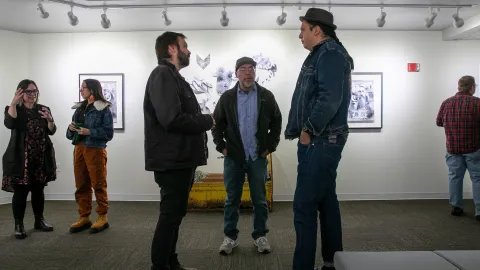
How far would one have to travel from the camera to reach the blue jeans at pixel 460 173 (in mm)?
4766

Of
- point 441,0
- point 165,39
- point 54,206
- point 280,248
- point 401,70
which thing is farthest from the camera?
point 401,70

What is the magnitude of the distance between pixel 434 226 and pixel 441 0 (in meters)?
2.54

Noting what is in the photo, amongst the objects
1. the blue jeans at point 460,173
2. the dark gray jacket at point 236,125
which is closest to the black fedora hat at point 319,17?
the dark gray jacket at point 236,125

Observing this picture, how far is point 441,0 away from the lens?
15.5 ft

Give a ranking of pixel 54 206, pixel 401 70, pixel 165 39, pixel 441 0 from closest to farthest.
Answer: pixel 165 39 → pixel 441 0 → pixel 54 206 → pixel 401 70

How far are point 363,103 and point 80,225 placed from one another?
13.4 ft

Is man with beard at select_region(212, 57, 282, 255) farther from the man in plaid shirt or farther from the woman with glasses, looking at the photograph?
the man in plaid shirt

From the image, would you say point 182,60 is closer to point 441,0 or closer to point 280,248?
point 280,248

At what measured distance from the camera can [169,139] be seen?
245cm

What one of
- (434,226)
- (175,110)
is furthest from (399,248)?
(175,110)

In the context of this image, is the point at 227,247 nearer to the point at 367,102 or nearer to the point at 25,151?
the point at 25,151

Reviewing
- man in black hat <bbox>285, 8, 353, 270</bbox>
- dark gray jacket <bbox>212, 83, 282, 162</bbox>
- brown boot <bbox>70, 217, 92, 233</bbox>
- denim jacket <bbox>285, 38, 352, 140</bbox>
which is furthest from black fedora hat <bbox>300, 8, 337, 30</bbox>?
brown boot <bbox>70, 217, 92, 233</bbox>

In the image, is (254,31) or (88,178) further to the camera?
(254,31)

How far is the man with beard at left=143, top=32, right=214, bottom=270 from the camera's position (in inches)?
94.0
